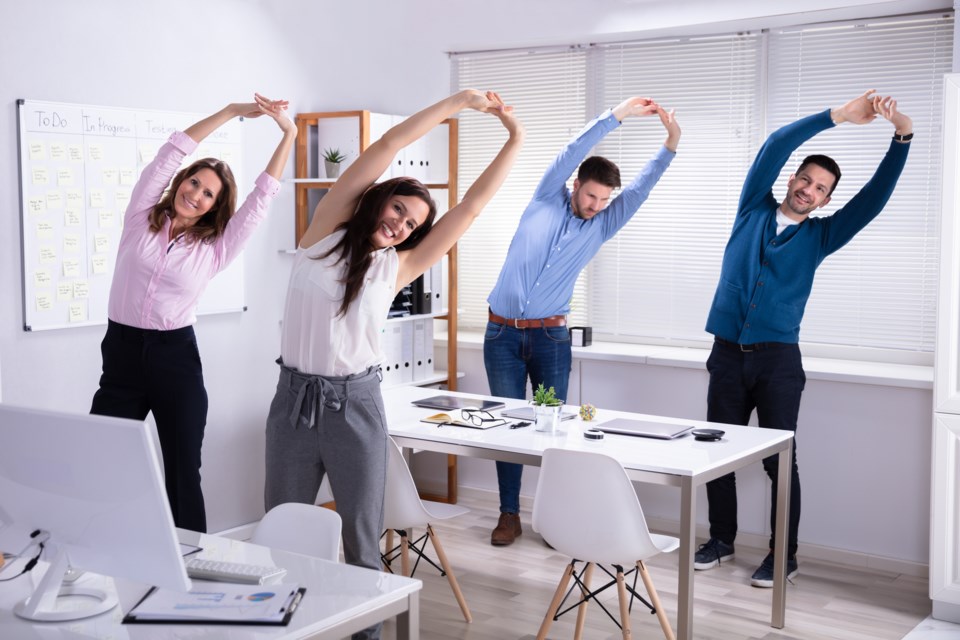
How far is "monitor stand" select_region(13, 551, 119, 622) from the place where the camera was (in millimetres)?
1903

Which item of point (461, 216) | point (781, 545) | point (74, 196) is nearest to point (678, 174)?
point (781, 545)

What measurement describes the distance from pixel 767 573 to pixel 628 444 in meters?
1.27

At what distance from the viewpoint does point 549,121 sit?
18.9 feet

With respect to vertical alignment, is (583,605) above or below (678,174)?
below

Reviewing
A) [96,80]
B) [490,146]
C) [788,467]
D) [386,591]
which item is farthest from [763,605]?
[96,80]

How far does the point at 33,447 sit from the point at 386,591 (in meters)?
0.70

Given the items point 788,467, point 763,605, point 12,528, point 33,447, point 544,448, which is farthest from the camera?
point 763,605

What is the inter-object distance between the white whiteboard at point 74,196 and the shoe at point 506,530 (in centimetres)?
202

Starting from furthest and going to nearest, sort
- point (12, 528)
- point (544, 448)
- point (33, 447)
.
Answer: point (544, 448), point (12, 528), point (33, 447)

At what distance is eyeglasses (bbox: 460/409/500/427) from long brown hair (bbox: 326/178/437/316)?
43.4 inches

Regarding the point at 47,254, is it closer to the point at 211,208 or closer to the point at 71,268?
the point at 71,268

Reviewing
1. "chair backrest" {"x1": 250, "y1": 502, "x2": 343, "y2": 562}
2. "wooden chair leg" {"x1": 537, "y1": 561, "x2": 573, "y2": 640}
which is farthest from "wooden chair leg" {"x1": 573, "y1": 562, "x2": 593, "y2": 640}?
"chair backrest" {"x1": 250, "y1": 502, "x2": 343, "y2": 562}

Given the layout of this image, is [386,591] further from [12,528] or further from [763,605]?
[763,605]

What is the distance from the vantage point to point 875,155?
4836 mm
